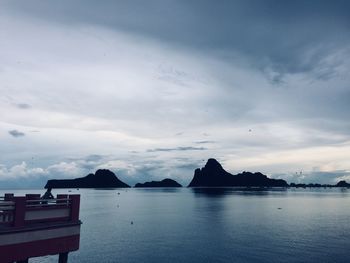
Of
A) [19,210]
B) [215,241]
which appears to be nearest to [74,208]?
[19,210]

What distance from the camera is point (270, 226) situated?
3489 inches

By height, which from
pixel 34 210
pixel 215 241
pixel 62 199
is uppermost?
pixel 62 199

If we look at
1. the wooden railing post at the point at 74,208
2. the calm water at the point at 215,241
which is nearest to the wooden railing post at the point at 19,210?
the wooden railing post at the point at 74,208

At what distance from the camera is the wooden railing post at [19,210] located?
18.3 meters

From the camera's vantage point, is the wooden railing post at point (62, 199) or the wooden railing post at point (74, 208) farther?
the wooden railing post at point (74, 208)

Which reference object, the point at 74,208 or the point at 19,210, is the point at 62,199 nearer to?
the point at 74,208

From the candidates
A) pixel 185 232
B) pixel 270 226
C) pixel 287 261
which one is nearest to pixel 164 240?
pixel 185 232

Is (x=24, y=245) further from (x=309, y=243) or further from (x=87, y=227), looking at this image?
(x=87, y=227)

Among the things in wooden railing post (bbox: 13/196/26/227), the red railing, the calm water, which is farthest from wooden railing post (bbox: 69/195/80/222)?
the calm water

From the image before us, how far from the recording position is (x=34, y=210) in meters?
19.5

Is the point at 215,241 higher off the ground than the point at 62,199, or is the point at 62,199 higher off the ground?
the point at 62,199

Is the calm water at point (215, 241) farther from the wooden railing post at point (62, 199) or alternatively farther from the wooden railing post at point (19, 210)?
the wooden railing post at point (19, 210)

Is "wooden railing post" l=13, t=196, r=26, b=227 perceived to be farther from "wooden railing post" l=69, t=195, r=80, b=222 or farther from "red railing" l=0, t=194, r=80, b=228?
"wooden railing post" l=69, t=195, r=80, b=222

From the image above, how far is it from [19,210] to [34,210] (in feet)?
3.74
